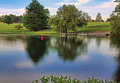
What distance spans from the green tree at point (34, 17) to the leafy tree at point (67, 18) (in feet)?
60.3

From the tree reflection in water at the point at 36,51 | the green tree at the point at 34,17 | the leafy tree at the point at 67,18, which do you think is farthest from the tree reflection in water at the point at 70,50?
the green tree at the point at 34,17

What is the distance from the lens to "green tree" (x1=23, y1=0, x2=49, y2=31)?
73812mm

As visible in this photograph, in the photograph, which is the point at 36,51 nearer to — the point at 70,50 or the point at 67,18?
the point at 70,50

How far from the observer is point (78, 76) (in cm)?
941

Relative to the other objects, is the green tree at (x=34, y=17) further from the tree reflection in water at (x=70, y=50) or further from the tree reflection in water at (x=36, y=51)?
the tree reflection in water at (x=70, y=50)

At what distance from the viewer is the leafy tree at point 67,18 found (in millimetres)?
56019

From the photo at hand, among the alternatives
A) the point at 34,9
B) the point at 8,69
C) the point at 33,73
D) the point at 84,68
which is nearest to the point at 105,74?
the point at 84,68

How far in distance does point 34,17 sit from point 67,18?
88.2ft

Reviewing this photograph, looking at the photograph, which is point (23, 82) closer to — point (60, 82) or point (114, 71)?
point (60, 82)

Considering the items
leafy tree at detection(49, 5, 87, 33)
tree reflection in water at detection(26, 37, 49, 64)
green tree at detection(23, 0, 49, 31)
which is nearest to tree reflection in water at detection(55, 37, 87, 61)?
tree reflection in water at detection(26, 37, 49, 64)

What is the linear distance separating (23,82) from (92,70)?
5520 mm

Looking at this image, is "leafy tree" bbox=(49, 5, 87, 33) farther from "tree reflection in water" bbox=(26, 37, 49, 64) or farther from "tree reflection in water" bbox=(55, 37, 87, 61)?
"tree reflection in water" bbox=(26, 37, 49, 64)

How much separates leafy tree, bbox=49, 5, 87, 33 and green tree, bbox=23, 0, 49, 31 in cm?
1839

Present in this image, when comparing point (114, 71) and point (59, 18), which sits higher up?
point (59, 18)
